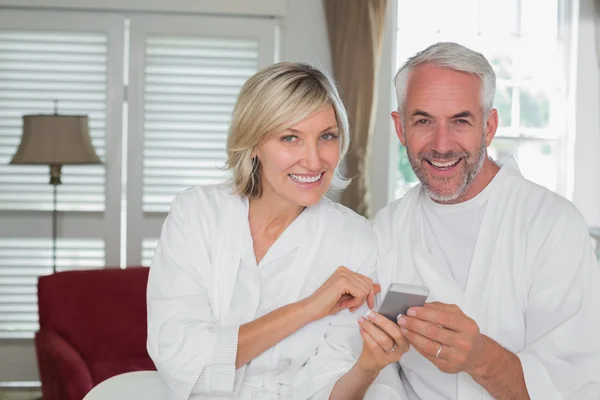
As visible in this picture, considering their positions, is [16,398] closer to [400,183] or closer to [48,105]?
[48,105]

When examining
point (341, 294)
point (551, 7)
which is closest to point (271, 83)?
point (341, 294)

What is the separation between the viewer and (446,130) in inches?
79.0

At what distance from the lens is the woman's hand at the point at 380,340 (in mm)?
1691

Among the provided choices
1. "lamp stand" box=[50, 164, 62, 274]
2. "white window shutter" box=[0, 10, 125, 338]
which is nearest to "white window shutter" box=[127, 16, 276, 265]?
"white window shutter" box=[0, 10, 125, 338]

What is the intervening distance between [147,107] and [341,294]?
3069 millimetres

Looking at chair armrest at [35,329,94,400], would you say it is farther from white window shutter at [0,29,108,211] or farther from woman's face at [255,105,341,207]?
white window shutter at [0,29,108,211]

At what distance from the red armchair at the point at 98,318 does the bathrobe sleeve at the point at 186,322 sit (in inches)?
54.7

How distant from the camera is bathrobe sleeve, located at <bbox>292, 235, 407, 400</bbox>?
1.95 m

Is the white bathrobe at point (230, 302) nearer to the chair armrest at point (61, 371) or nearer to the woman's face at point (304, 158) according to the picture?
the woman's face at point (304, 158)

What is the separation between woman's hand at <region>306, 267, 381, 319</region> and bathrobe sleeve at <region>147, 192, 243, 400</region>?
0.71 ft

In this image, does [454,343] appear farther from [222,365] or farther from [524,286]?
[222,365]

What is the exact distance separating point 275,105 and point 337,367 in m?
0.71

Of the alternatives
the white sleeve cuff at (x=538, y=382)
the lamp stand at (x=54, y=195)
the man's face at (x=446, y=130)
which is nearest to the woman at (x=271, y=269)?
the man's face at (x=446, y=130)

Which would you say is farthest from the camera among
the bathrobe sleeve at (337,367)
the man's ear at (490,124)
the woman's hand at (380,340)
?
the man's ear at (490,124)
